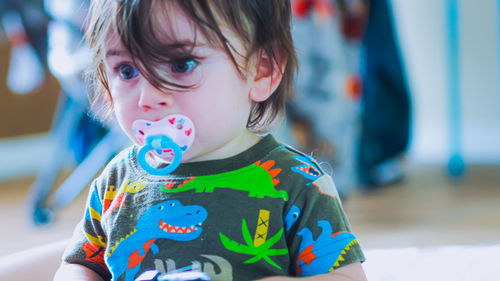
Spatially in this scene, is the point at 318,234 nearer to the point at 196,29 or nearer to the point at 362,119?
the point at 196,29

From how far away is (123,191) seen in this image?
641 mm

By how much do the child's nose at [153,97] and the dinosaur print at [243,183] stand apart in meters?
0.09

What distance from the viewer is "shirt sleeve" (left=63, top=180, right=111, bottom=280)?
2.20ft

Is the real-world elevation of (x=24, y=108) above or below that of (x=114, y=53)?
below

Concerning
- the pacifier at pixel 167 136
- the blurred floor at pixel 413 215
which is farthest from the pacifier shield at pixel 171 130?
the blurred floor at pixel 413 215

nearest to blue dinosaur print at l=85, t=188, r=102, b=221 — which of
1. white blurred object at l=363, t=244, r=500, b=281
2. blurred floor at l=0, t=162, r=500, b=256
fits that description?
white blurred object at l=363, t=244, r=500, b=281

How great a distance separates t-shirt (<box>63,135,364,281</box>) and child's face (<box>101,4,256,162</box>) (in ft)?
0.13


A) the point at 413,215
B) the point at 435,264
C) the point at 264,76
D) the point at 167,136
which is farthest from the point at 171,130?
the point at 413,215

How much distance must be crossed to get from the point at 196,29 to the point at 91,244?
27 centimetres

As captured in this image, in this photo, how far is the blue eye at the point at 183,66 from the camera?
0.56 meters

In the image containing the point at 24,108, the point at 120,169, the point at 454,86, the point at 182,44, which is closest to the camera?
the point at 182,44

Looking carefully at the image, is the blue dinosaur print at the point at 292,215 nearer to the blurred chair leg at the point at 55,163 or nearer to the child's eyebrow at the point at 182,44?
the child's eyebrow at the point at 182,44

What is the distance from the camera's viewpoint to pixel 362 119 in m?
1.94

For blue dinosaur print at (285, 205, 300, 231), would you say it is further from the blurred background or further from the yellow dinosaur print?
the blurred background
